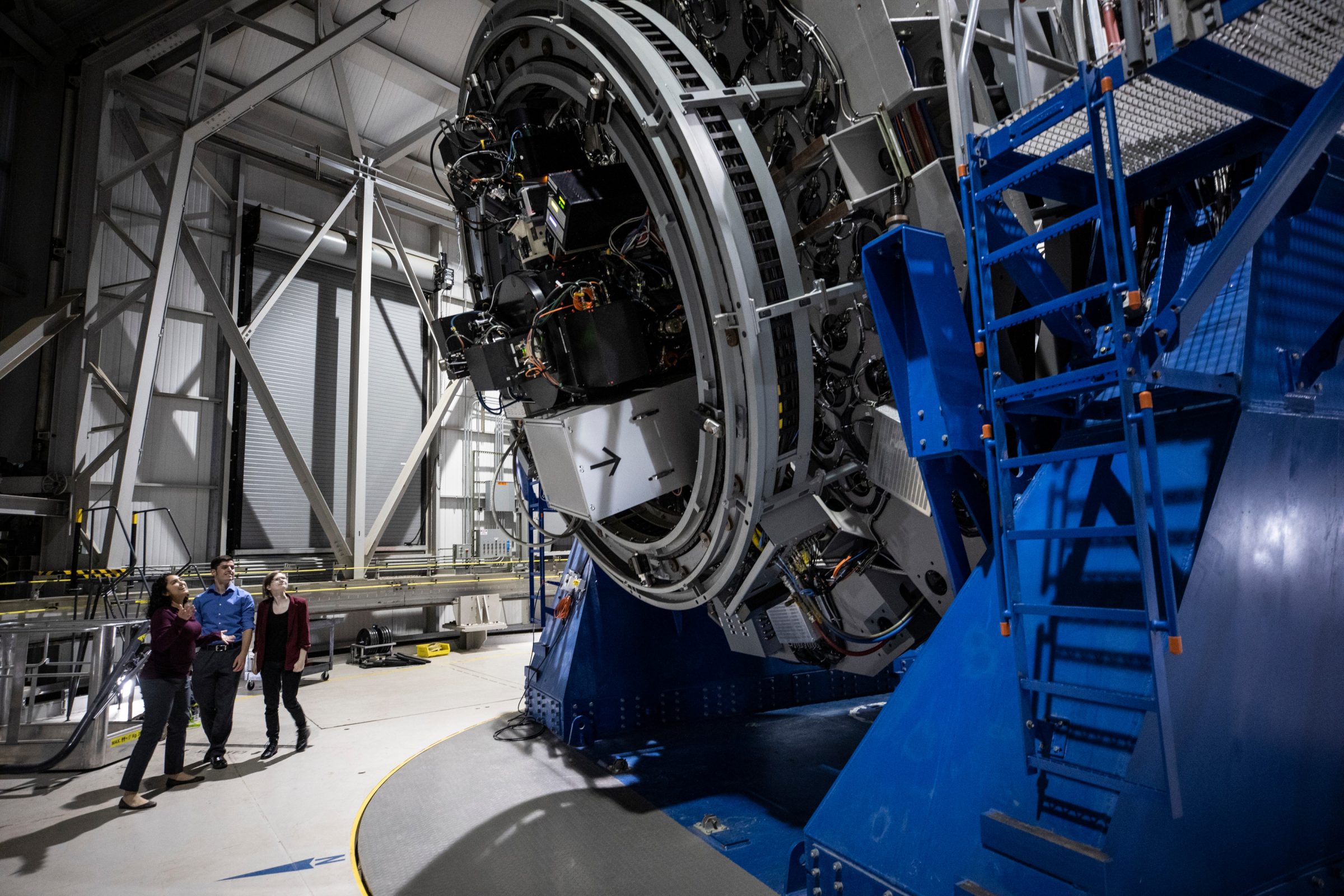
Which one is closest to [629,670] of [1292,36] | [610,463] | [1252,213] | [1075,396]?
[610,463]

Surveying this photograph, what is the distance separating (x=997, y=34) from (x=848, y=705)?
450 centimetres

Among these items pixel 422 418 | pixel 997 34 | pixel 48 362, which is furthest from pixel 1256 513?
pixel 422 418

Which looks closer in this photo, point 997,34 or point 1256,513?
point 1256,513

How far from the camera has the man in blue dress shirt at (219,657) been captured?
499 cm

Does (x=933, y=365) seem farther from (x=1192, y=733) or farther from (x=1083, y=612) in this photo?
(x=1192, y=733)

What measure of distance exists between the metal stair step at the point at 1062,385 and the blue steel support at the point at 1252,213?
3.8 inches

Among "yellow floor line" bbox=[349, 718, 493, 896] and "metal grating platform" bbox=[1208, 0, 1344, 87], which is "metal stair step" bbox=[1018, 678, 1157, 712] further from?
"yellow floor line" bbox=[349, 718, 493, 896]

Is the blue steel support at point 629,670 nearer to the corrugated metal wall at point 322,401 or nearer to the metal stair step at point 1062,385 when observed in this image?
the metal stair step at point 1062,385

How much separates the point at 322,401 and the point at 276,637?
6.94 metres

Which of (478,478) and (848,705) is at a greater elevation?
(478,478)

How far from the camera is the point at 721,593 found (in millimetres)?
3824

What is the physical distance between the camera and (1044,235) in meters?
2.04

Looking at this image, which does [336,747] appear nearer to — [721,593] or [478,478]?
[721,593]

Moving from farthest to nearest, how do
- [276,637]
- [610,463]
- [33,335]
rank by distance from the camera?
1. [33,335]
2. [276,637]
3. [610,463]
